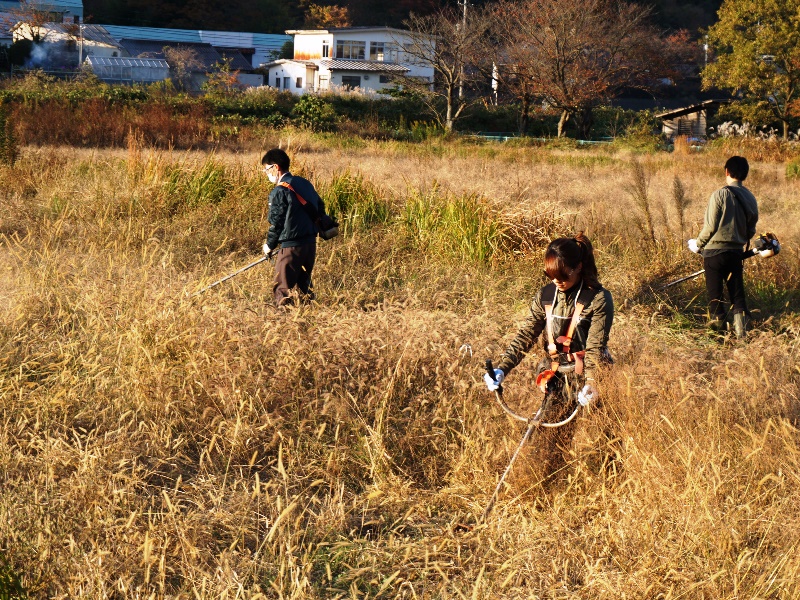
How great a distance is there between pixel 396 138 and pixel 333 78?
78.7ft

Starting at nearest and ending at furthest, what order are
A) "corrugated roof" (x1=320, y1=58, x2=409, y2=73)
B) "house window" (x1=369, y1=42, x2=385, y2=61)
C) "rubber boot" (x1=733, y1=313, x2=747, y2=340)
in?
"rubber boot" (x1=733, y1=313, x2=747, y2=340) → "corrugated roof" (x1=320, y1=58, x2=409, y2=73) → "house window" (x1=369, y1=42, x2=385, y2=61)

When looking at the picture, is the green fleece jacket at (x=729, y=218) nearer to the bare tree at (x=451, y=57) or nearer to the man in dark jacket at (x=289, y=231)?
the man in dark jacket at (x=289, y=231)

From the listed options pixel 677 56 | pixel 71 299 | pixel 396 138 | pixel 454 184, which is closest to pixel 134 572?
pixel 71 299

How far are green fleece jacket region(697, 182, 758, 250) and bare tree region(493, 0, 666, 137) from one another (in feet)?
88.0

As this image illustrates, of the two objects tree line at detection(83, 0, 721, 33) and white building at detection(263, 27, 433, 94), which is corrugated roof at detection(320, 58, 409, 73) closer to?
white building at detection(263, 27, 433, 94)

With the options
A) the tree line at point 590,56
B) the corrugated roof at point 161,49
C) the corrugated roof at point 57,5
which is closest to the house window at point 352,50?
the corrugated roof at point 161,49

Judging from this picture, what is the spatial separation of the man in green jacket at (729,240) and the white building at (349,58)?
42.0m

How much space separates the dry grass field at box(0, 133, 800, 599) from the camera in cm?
334

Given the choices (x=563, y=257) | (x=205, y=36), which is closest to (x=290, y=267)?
(x=563, y=257)

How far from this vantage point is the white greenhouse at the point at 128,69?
4491cm

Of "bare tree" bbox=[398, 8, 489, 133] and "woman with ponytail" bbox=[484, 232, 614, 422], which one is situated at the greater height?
"bare tree" bbox=[398, 8, 489, 133]

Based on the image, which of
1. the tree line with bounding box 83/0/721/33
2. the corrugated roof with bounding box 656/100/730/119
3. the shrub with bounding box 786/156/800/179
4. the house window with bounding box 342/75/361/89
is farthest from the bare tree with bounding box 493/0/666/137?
the tree line with bounding box 83/0/721/33

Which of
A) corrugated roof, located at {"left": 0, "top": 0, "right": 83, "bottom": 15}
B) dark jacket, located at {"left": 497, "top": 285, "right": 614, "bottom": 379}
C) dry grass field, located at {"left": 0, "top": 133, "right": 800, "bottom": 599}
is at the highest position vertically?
corrugated roof, located at {"left": 0, "top": 0, "right": 83, "bottom": 15}

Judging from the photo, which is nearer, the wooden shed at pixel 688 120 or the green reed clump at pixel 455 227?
the green reed clump at pixel 455 227
